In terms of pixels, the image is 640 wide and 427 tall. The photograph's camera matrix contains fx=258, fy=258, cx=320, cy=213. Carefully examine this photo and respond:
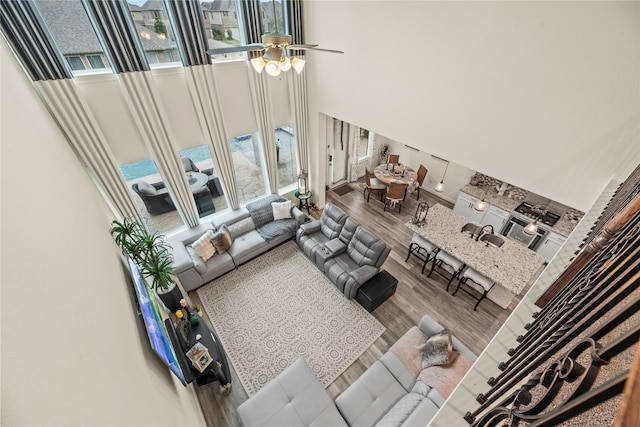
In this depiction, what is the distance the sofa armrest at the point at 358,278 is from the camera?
454cm

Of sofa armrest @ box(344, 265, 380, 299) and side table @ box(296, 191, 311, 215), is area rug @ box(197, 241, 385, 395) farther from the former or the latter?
side table @ box(296, 191, 311, 215)

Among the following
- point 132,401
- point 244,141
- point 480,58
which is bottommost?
point 244,141

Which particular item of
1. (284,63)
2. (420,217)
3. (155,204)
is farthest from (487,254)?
(155,204)

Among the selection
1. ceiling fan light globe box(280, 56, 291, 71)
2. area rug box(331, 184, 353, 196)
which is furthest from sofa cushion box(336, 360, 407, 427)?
Answer: area rug box(331, 184, 353, 196)

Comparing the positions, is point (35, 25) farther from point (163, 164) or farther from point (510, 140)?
point (510, 140)

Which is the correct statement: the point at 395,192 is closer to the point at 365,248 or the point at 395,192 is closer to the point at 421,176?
the point at 421,176

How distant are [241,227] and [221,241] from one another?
1.90 feet

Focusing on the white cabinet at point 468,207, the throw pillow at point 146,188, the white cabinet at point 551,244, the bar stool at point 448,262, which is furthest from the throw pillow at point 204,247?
the white cabinet at point 551,244

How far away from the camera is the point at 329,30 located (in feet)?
15.5

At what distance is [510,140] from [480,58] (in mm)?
1051

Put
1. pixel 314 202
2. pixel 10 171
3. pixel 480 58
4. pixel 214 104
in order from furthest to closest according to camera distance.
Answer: pixel 314 202 → pixel 214 104 → pixel 480 58 → pixel 10 171

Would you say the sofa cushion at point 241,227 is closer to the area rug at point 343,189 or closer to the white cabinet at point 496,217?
the area rug at point 343,189

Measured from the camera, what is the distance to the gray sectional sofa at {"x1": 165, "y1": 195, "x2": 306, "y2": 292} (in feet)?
16.0

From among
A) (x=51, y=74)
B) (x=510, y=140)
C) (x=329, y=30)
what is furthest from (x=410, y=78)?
(x=51, y=74)
